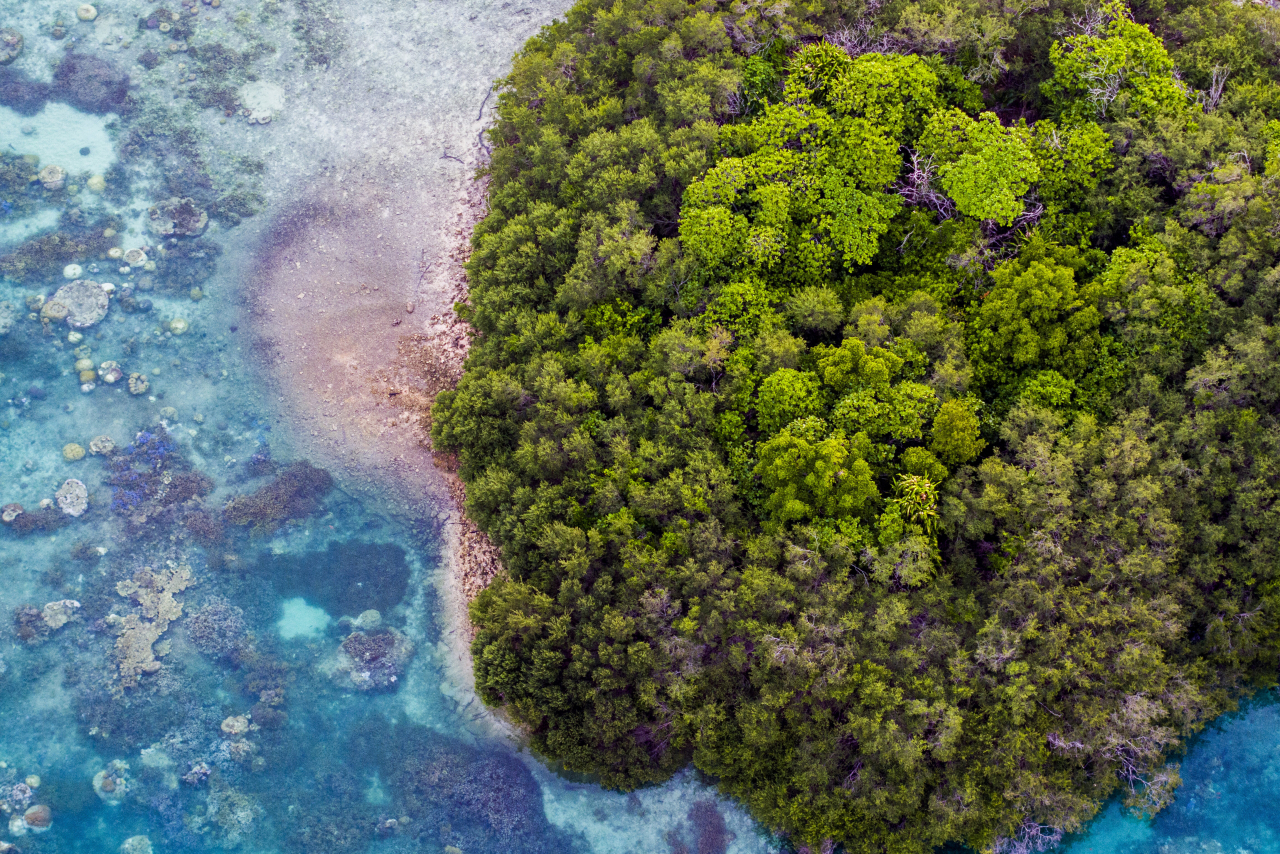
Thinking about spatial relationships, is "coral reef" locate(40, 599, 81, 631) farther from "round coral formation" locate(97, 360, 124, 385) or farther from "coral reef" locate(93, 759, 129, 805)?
"round coral formation" locate(97, 360, 124, 385)

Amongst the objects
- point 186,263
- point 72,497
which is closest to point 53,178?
point 186,263

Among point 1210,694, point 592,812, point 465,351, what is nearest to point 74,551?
point 465,351

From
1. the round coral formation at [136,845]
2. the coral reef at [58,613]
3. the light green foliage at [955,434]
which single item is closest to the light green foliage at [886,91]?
the light green foliage at [955,434]

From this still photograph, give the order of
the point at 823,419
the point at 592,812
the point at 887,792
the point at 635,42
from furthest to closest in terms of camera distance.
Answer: the point at 635,42
the point at 592,812
the point at 823,419
the point at 887,792

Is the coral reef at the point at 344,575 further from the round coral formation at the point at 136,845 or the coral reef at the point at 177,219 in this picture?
the coral reef at the point at 177,219

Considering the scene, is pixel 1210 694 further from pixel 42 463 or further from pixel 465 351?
pixel 42 463

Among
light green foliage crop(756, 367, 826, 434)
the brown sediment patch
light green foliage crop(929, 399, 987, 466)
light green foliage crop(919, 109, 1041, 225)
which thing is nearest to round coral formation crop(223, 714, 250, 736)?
the brown sediment patch
